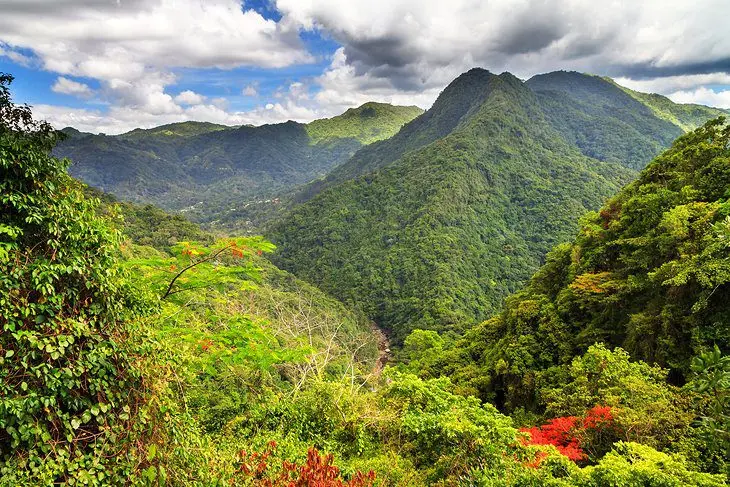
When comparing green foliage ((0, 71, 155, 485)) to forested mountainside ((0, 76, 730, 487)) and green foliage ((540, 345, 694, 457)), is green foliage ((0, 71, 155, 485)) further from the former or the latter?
green foliage ((540, 345, 694, 457))

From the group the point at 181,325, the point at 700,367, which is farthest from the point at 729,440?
the point at 181,325

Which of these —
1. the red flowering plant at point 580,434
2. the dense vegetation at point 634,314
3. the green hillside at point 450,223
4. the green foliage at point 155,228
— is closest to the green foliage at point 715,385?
the dense vegetation at point 634,314

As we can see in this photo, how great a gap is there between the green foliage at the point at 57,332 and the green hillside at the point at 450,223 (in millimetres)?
66241

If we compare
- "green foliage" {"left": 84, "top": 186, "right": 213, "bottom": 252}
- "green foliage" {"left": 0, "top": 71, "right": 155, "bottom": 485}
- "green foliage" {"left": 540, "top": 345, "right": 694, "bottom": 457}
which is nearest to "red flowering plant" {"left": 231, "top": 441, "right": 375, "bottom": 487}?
"green foliage" {"left": 0, "top": 71, "right": 155, "bottom": 485}

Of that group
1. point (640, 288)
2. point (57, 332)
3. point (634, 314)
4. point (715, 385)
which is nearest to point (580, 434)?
point (634, 314)

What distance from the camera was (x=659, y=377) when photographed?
14.4 meters

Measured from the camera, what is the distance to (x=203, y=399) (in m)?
15.1

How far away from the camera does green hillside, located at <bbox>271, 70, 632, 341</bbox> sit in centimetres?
8662

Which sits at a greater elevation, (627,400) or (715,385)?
(715,385)

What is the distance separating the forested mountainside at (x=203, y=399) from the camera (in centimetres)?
472

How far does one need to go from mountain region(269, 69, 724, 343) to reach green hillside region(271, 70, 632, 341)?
0.33 m

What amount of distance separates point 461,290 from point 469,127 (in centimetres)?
8692

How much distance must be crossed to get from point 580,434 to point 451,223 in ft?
309

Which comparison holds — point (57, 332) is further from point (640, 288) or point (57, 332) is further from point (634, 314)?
point (640, 288)
